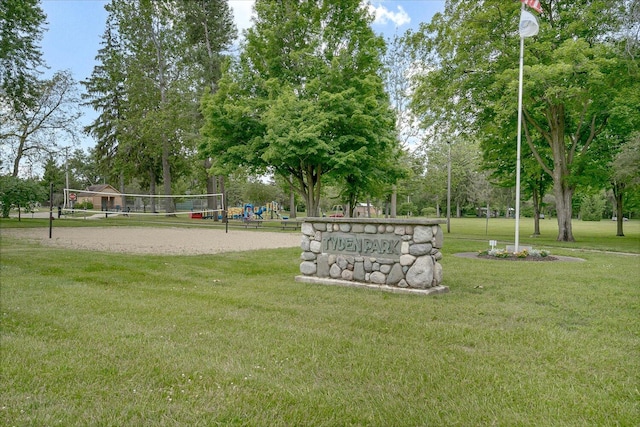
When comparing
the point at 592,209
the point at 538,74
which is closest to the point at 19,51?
the point at 538,74

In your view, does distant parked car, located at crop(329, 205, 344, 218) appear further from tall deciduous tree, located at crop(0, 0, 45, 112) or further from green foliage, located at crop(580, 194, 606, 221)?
green foliage, located at crop(580, 194, 606, 221)

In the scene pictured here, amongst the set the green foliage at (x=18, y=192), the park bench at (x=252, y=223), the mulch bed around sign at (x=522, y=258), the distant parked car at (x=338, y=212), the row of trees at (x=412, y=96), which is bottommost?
the mulch bed around sign at (x=522, y=258)

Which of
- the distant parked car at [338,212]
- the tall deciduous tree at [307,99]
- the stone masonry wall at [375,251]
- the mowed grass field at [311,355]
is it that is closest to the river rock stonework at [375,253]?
the stone masonry wall at [375,251]

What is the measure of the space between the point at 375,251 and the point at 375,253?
30 millimetres

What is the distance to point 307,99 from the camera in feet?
59.7

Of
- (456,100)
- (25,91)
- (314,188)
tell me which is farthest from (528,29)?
(25,91)

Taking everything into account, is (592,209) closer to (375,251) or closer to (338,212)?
(338,212)

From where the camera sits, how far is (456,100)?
18.2 m

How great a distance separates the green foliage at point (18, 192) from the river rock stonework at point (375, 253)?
22.1 m

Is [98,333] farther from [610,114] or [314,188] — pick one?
[610,114]

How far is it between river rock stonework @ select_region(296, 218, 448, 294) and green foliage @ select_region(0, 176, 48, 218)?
72.5 feet

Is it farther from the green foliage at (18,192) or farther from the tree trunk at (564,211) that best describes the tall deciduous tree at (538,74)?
the green foliage at (18,192)

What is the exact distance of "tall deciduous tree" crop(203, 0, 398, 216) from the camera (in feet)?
55.8

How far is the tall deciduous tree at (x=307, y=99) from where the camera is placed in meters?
17.0
